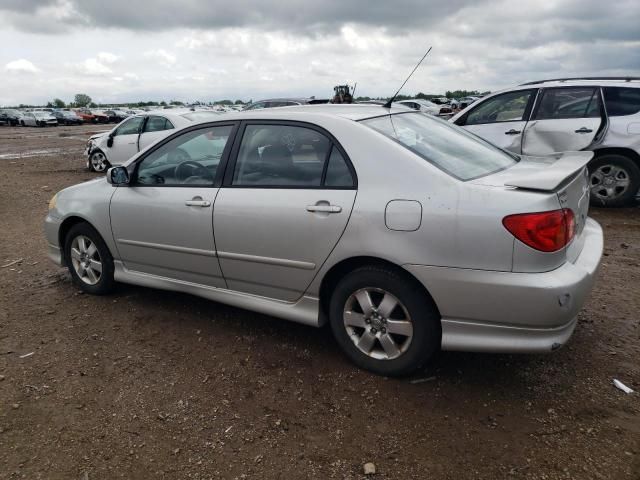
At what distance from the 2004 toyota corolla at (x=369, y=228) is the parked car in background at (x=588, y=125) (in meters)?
3.99

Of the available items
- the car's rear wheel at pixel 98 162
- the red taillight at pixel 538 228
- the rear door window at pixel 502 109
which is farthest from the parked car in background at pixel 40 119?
the red taillight at pixel 538 228

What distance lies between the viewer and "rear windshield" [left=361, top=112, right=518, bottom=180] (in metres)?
3.05

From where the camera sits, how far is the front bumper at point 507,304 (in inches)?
103

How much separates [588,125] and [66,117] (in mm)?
45114

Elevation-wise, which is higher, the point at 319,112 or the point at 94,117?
Answer: the point at 319,112

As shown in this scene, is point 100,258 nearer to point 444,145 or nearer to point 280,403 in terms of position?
point 280,403

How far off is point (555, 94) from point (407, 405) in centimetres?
609

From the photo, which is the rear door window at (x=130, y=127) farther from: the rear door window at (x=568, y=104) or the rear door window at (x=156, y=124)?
the rear door window at (x=568, y=104)

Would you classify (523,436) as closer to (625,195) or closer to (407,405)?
(407,405)

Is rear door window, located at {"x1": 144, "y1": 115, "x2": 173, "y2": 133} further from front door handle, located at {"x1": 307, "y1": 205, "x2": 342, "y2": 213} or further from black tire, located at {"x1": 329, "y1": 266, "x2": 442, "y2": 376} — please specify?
black tire, located at {"x1": 329, "y1": 266, "x2": 442, "y2": 376}

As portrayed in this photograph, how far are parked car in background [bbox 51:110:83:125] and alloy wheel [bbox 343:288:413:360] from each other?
4690 cm

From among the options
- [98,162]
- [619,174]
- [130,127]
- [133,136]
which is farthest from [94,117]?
[619,174]

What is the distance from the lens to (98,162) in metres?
13.0

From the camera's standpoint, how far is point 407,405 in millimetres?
2918
